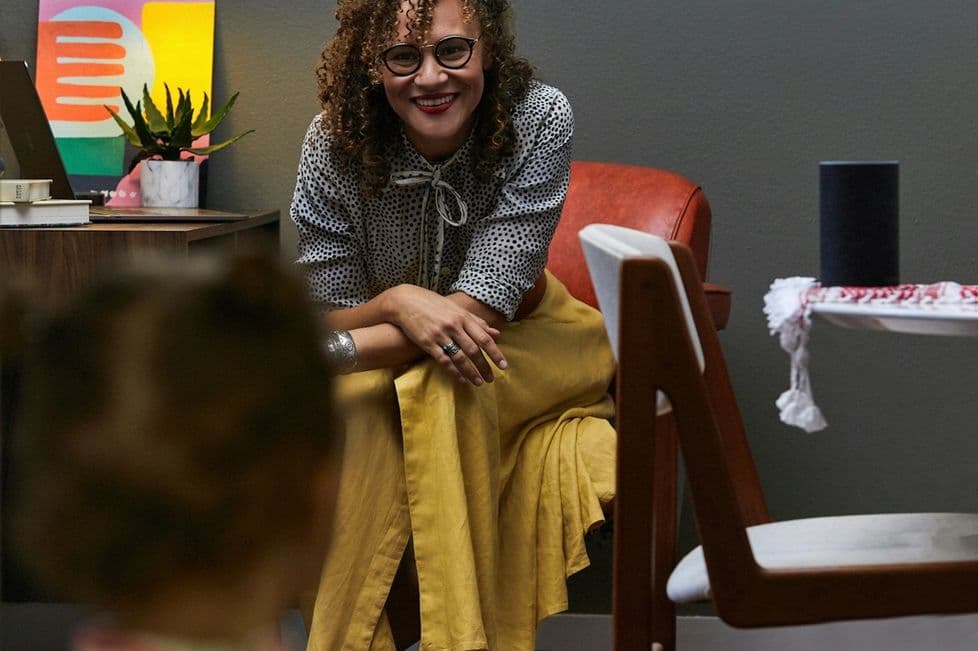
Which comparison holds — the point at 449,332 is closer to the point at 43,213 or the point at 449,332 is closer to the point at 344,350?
the point at 344,350

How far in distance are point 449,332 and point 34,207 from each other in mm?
602

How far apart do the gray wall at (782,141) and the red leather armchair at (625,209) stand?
22 centimetres

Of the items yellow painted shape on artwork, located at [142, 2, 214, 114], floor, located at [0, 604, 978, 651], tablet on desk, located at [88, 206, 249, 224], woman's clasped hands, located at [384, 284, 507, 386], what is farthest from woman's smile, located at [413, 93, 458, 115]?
floor, located at [0, 604, 978, 651]

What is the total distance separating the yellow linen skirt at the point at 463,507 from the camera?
74.7 inches

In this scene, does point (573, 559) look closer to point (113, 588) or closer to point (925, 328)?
point (925, 328)

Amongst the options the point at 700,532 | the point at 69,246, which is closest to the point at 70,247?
the point at 69,246

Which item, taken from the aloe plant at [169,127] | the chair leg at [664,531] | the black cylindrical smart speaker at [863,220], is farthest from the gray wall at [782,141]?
the black cylindrical smart speaker at [863,220]

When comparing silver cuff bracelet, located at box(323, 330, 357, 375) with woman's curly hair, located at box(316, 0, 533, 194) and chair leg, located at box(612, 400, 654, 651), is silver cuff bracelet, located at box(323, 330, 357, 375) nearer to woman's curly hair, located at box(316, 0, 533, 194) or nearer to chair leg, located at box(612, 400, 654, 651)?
woman's curly hair, located at box(316, 0, 533, 194)

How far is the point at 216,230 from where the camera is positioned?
210 cm

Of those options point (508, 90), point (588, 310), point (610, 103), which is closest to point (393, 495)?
point (588, 310)

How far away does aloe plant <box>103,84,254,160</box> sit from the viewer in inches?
96.3

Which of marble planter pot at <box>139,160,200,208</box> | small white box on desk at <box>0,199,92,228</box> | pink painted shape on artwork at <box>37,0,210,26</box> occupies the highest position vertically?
pink painted shape on artwork at <box>37,0,210,26</box>

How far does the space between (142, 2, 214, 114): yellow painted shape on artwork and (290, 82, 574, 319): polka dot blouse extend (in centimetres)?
58

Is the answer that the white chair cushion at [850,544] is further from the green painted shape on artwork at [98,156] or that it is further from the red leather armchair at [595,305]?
the green painted shape on artwork at [98,156]
